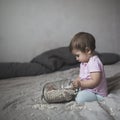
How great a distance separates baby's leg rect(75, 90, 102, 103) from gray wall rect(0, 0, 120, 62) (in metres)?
1.30

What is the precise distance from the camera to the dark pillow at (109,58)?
2.81 m

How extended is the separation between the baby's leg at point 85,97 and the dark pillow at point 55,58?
91cm

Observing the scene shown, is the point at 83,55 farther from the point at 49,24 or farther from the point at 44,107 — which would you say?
the point at 49,24

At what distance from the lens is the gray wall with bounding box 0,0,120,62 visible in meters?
2.75

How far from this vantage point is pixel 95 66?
5.46ft

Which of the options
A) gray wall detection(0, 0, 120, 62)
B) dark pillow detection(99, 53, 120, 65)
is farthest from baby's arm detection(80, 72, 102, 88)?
gray wall detection(0, 0, 120, 62)

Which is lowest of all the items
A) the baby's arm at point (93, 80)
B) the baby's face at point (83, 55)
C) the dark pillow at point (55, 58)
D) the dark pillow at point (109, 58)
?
the dark pillow at point (109, 58)

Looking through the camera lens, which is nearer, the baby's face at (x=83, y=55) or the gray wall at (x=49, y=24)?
the baby's face at (x=83, y=55)

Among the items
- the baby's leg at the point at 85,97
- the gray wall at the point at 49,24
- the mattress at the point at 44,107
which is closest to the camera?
the mattress at the point at 44,107

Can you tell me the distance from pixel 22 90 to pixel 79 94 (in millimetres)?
534

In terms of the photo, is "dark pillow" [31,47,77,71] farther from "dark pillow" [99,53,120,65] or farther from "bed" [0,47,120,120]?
"bed" [0,47,120,120]

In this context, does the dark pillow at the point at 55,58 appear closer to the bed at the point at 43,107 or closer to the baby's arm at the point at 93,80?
the bed at the point at 43,107

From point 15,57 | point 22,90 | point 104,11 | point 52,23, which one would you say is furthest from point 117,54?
point 22,90

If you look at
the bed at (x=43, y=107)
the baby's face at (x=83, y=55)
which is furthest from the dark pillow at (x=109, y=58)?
the baby's face at (x=83, y=55)
